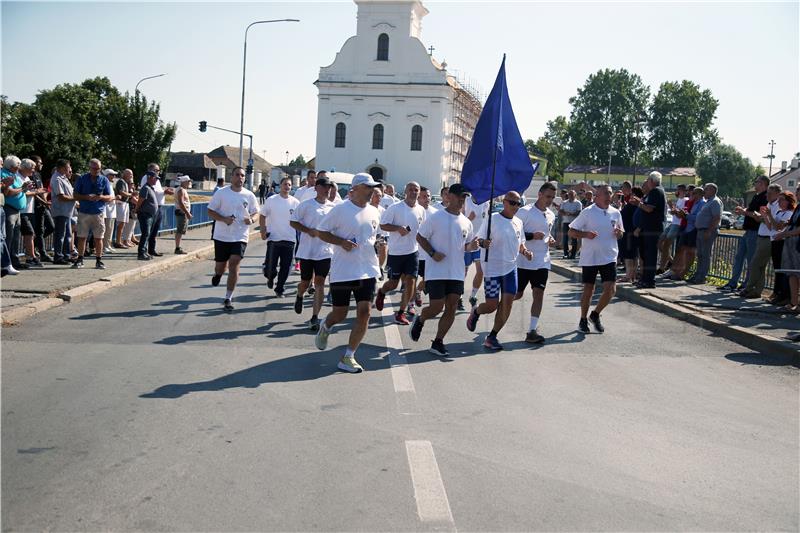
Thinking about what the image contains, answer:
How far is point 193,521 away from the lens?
4.21m

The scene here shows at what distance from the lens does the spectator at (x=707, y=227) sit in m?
16.1

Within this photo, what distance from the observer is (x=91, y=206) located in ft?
50.4

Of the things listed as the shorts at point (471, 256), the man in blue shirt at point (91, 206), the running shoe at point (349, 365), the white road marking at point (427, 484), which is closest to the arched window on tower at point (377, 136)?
the man in blue shirt at point (91, 206)

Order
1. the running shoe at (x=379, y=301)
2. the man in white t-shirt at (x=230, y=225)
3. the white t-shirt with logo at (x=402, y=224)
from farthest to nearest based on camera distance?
the running shoe at (x=379, y=301) < the man in white t-shirt at (x=230, y=225) < the white t-shirt with logo at (x=402, y=224)

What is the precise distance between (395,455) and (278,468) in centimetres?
79

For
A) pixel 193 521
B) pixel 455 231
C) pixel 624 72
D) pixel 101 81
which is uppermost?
pixel 624 72

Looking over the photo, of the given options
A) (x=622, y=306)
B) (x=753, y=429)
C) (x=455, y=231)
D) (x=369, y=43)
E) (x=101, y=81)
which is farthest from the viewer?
(x=101, y=81)

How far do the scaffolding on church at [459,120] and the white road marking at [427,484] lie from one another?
77201 mm

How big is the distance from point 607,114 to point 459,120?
145ft

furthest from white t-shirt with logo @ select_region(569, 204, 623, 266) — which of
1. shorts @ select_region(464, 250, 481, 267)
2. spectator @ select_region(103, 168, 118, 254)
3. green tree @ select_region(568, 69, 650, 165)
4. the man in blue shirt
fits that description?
green tree @ select_region(568, 69, 650, 165)

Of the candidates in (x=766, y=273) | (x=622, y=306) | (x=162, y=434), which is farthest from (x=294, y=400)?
(x=766, y=273)

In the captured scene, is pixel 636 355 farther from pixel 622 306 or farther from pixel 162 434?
pixel 162 434

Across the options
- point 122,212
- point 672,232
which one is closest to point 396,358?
point 672,232

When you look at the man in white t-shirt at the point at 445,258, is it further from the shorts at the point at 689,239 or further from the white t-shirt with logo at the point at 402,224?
the shorts at the point at 689,239
